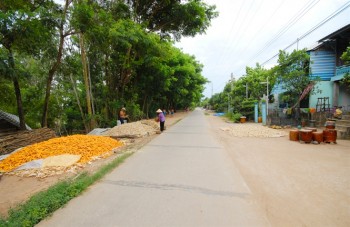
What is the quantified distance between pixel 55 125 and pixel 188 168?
2199 cm

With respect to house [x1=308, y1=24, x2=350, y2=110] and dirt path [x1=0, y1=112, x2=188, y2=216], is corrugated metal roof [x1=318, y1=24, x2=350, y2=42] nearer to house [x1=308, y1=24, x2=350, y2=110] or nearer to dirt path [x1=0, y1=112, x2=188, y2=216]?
house [x1=308, y1=24, x2=350, y2=110]

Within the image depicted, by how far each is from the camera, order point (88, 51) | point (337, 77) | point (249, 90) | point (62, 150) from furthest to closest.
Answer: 1. point (249, 90)
2. point (88, 51)
3. point (337, 77)
4. point (62, 150)

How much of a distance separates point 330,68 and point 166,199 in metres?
20.4

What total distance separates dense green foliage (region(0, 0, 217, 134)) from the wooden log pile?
217 cm

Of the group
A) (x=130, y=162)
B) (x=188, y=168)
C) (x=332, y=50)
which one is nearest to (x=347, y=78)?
(x=332, y=50)

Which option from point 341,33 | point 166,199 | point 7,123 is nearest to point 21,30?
point 166,199

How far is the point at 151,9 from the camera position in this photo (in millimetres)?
16672

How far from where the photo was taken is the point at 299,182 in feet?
16.6

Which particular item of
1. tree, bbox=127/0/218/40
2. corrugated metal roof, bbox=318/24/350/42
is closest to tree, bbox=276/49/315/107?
corrugated metal roof, bbox=318/24/350/42

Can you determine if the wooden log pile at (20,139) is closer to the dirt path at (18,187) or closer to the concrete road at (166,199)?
the dirt path at (18,187)

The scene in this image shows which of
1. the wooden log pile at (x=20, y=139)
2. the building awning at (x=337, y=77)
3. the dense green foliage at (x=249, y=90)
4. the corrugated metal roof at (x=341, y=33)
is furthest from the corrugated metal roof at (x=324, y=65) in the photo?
the wooden log pile at (x=20, y=139)

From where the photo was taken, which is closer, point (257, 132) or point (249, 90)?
point (257, 132)

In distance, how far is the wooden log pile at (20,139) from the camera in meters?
8.59

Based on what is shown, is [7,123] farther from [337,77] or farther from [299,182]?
[337,77]
